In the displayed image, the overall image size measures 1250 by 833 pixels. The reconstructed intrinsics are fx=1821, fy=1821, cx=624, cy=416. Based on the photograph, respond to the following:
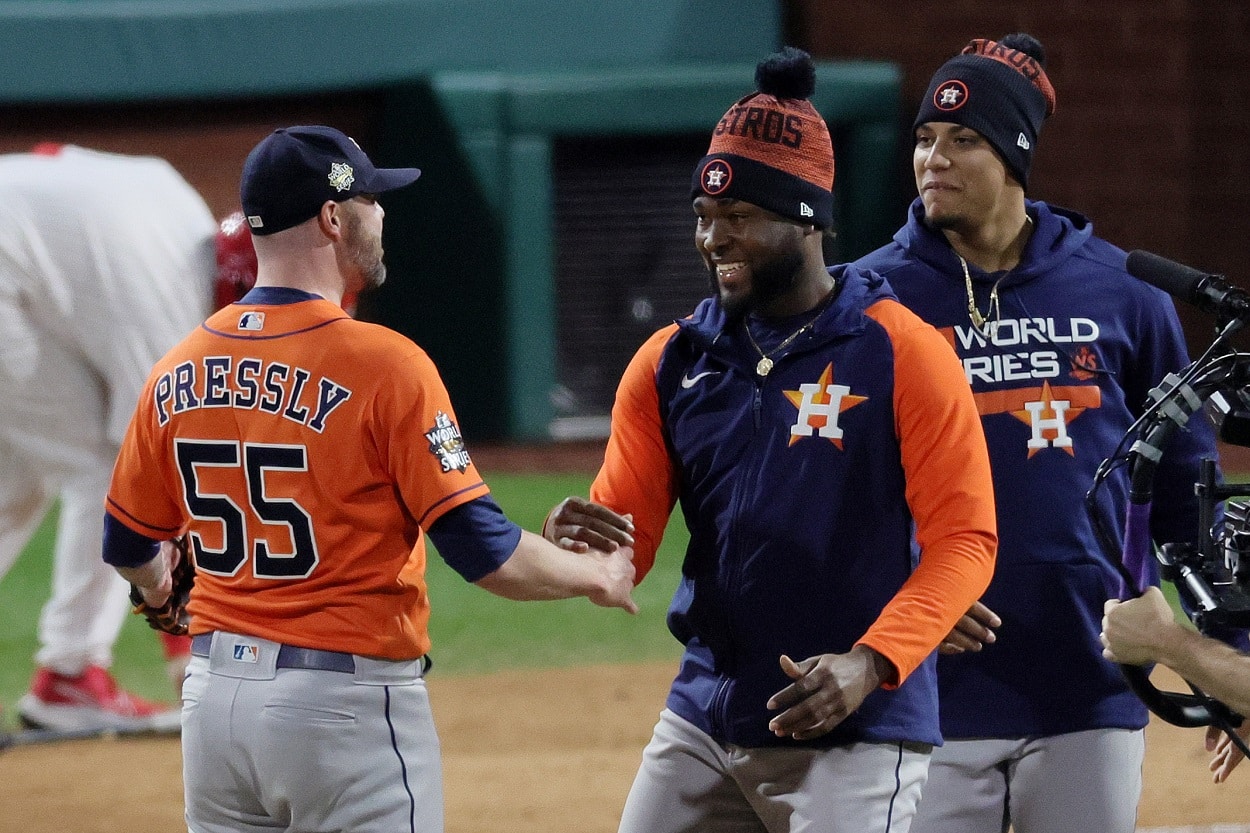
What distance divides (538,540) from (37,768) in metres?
3.26

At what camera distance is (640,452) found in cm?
323

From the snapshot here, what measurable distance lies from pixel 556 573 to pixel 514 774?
2815 mm

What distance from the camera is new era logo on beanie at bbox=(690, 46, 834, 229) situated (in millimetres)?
3074

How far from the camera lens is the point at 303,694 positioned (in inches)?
122

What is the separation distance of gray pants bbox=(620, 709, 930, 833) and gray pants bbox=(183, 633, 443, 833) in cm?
42

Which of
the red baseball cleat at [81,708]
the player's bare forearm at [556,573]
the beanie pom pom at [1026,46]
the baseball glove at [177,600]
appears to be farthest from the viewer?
the red baseball cleat at [81,708]

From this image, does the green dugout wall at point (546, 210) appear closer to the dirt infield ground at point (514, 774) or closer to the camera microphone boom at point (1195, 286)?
the dirt infield ground at point (514, 774)

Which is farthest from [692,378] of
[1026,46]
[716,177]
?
[1026,46]

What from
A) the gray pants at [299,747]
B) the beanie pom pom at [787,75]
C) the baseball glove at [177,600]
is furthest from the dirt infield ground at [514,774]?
the beanie pom pom at [787,75]

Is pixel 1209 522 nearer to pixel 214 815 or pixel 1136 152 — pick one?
pixel 214 815

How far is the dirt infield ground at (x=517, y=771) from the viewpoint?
529 cm

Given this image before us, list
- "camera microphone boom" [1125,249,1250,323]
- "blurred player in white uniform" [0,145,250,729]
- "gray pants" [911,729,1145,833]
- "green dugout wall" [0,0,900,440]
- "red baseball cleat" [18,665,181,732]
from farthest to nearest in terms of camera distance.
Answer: "green dugout wall" [0,0,900,440], "red baseball cleat" [18,665,181,732], "blurred player in white uniform" [0,145,250,729], "gray pants" [911,729,1145,833], "camera microphone boom" [1125,249,1250,323]

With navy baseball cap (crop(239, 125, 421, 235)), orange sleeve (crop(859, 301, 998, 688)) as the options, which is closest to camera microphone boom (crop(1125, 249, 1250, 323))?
orange sleeve (crop(859, 301, 998, 688))

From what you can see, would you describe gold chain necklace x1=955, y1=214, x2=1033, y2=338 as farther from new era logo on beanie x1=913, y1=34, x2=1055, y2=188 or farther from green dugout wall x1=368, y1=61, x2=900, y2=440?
green dugout wall x1=368, y1=61, x2=900, y2=440
